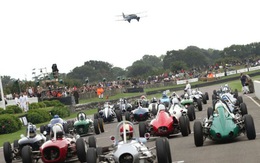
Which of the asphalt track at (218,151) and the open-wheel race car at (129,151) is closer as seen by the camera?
the open-wheel race car at (129,151)

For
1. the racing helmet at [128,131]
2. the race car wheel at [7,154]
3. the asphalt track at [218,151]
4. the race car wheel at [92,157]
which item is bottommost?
the asphalt track at [218,151]

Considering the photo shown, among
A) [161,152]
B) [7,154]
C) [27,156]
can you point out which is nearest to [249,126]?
[161,152]

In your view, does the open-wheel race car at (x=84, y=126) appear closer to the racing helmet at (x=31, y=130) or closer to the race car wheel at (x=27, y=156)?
the racing helmet at (x=31, y=130)

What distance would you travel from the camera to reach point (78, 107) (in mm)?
63031

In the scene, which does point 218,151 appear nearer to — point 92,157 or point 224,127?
point 224,127

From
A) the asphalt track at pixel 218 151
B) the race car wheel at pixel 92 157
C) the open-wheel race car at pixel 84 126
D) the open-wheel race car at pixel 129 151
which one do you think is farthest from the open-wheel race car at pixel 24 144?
the open-wheel race car at pixel 84 126

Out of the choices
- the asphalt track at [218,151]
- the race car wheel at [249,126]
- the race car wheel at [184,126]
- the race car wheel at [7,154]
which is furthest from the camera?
the race car wheel at [184,126]

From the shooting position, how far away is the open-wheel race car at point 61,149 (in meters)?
18.1

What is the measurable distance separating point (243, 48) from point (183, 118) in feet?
548

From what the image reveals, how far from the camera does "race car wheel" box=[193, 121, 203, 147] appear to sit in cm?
1781

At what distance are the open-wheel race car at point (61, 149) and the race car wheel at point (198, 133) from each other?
3091mm

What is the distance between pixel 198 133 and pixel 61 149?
12.5 feet

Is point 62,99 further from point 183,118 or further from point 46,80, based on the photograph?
point 183,118

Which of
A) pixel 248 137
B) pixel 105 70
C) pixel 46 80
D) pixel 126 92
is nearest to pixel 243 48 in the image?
pixel 105 70
